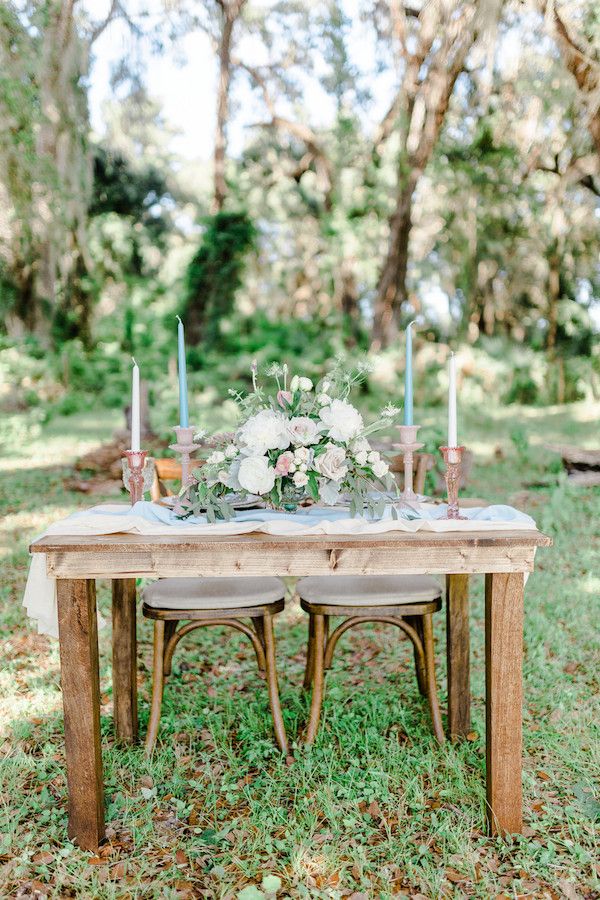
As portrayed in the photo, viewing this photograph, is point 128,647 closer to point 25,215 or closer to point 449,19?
point 25,215

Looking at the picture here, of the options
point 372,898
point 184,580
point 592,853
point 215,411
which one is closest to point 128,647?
point 184,580

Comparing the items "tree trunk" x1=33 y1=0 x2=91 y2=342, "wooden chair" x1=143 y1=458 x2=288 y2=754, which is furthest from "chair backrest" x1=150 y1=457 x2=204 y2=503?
"tree trunk" x1=33 y1=0 x2=91 y2=342

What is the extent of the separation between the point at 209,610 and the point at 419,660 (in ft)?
3.02

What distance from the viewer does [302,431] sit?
2.10 meters

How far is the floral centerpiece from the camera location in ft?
6.81

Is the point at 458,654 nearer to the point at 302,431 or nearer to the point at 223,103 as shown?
the point at 302,431

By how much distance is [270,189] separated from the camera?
14336 mm

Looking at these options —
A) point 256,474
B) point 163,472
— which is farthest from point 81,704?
point 163,472

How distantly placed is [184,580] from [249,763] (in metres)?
0.65

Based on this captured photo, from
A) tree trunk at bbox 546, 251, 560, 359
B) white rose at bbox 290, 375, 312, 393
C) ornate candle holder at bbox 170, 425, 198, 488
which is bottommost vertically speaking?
ornate candle holder at bbox 170, 425, 198, 488

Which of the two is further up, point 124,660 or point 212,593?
point 212,593

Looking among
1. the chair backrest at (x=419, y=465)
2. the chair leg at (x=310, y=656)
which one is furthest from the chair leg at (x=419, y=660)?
the chair backrest at (x=419, y=465)

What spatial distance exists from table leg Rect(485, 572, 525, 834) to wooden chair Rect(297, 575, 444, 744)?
1.48ft

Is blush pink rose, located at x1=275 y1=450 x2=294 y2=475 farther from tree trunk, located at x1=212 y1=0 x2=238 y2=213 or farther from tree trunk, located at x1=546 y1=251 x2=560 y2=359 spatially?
tree trunk, located at x1=546 y1=251 x2=560 y2=359
